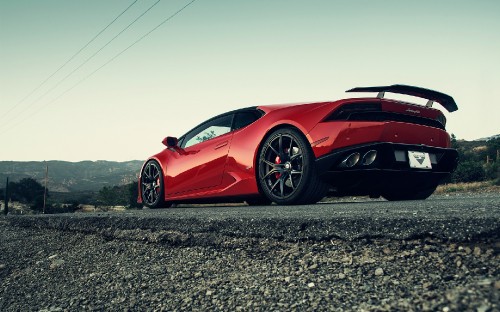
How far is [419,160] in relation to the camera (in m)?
3.86

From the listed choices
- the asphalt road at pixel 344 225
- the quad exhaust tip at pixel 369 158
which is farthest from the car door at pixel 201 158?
the quad exhaust tip at pixel 369 158

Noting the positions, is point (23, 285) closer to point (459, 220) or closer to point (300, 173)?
point (300, 173)

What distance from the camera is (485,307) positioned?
1289 mm

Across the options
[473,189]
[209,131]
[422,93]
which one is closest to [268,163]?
[209,131]

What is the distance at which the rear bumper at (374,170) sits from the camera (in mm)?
3562

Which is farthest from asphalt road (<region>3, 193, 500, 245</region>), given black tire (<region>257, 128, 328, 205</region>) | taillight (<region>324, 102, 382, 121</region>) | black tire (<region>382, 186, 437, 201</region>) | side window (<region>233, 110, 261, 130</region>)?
black tire (<region>382, 186, 437, 201</region>)

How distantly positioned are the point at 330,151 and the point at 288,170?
508 millimetres

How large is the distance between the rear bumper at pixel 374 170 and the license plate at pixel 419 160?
1.3 inches

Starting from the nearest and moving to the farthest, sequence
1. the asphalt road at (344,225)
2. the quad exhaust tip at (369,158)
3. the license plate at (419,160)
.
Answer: the asphalt road at (344,225) → the quad exhaust tip at (369,158) → the license plate at (419,160)

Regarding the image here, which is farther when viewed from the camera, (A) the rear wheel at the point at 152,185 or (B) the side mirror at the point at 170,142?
(A) the rear wheel at the point at 152,185

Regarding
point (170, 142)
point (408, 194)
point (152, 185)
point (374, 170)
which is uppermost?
point (170, 142)

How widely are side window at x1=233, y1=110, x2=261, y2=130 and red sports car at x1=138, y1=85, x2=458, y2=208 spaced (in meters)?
0.01

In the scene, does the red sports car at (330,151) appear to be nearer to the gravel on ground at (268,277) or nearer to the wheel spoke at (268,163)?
the wheel spoke at (268,163)

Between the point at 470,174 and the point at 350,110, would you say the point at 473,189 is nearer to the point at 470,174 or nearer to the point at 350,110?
the point at 470,174
